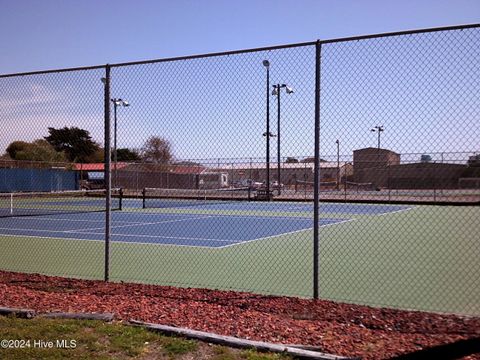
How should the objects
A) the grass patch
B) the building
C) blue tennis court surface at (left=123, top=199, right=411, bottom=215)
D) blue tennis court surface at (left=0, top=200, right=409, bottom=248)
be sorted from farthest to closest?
blue tennis court surface at (left=123, top=199, right=411, bottom=215)
blue tennis court surface at (left=0, top=200, right=409, bottom=248)
the building
the grass patch

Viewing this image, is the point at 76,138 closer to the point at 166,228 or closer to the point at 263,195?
the point at 166,228

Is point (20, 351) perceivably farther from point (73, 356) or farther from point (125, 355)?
point (125, 355)

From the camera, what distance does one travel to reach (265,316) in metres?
5.85

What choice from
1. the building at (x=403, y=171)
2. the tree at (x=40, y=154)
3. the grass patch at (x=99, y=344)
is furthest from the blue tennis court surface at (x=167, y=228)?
the tree at (x=40, y=154)

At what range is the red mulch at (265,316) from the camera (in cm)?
499

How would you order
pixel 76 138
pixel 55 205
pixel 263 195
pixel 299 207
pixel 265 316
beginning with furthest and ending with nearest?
pixel 263 195, pixel 55 205, pixel 299 207, pixel 76 138, pixel 265 316

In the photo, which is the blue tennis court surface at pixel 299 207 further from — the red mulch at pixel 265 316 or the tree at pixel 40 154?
the tree at pixel 40 154

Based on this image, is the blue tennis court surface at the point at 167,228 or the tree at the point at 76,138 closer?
the blue tennis court surface at the point at 167,228

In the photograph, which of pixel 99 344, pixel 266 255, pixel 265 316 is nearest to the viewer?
pixel 99 344

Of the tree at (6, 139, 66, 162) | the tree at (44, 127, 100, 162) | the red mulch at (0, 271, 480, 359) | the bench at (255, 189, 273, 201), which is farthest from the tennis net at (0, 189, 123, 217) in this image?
the tree at (6, 139, 66, 162)

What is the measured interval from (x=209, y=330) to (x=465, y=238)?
10.6 metres

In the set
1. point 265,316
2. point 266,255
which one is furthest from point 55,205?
point 265,316

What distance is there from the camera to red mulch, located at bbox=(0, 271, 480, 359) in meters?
4.99

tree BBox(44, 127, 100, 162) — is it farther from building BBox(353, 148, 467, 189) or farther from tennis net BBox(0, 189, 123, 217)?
building BBox(353, 148, 467, 189)
